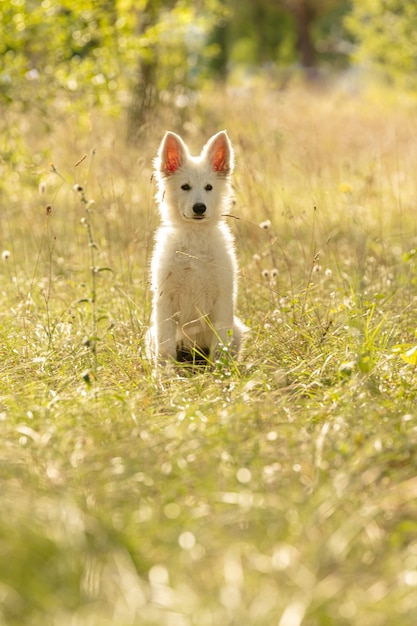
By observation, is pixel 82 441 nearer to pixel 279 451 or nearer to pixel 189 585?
pixel 279 451

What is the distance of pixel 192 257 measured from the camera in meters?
4.35

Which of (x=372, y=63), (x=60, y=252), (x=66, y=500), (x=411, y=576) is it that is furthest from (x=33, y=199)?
(x=372, y=63)

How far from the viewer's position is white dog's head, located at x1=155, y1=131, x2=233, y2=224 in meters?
4.46

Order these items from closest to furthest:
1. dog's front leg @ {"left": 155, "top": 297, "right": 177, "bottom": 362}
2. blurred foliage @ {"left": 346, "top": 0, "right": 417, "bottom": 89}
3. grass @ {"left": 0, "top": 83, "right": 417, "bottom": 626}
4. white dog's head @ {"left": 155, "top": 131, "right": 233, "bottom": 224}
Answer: grass @ {"left": 0, "top": 83, "right": 417, "bottom": 626}
dog's front leg @ {"left": 155, "top": 297, "right": 177, "bottom": 362}
white dog's head @ {"left": 155, "top": 131, "right": 233, "bottom": 224}
blurred foliage @ {"left": 346, "top": 0, "right": 417, "bottom": 89}

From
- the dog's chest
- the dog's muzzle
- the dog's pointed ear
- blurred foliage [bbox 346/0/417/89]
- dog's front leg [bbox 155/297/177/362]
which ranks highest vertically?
blurred foliage [bbox 346/0/417/89]

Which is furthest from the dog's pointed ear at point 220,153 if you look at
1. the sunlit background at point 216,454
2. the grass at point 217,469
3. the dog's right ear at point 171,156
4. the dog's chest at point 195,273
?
the sunlit background at point 216,454

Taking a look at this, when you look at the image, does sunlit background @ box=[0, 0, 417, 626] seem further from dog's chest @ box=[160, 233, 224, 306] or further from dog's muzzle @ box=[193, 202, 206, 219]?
dog's muzzle @ box=[193, 202, 206, 219]

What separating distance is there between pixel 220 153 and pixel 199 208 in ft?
1.45

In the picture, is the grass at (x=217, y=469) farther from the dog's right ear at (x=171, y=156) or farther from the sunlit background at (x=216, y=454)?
the dog's right ear at (x=171, y=156)

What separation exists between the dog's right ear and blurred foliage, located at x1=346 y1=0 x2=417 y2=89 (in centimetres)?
767

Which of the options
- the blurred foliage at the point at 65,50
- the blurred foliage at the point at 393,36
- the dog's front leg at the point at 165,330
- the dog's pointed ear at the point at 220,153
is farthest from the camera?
the blurred foliage at the point at 393,36

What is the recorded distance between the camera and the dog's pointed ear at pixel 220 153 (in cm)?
458

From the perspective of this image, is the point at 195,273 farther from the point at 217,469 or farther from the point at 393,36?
the point at 393,36

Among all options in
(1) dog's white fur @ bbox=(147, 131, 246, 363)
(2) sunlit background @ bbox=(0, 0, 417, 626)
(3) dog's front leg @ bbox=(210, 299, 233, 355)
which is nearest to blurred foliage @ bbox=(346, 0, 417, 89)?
(2) sunlit background @ bbox=(0, 0, 417, 626)
